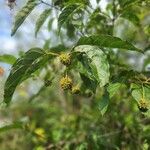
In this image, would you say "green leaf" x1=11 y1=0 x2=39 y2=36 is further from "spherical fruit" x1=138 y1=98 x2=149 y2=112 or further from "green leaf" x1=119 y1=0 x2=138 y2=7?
"spherical fruit" x1=138 y1=98 x2=149 y2=112

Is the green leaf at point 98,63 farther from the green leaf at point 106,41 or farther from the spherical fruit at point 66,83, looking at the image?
the spherical fruit at point 66,83

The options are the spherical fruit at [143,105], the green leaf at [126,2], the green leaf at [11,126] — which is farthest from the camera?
the green leaf at [11,126]

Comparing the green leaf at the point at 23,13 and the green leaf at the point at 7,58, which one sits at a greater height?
the green leaf at the point at 23,13

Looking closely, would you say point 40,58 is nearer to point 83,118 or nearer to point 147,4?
point 147,4

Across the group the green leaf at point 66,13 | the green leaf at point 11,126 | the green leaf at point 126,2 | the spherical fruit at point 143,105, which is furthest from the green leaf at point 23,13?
the green leaf at point 11,126

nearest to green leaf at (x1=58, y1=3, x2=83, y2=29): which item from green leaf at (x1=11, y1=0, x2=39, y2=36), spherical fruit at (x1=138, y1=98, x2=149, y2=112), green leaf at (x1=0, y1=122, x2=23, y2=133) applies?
green leaf at (x1=11, y1=0, x2=39, y2=36)

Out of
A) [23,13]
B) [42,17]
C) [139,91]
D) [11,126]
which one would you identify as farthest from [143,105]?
[11,126]

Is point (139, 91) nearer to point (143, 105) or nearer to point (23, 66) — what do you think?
point (143, 105)
